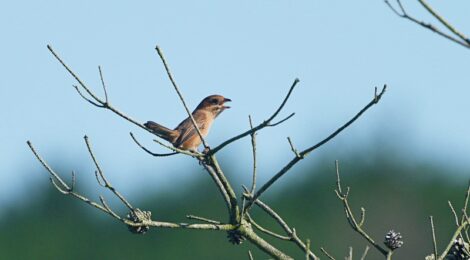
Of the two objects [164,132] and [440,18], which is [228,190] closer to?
[440,18]

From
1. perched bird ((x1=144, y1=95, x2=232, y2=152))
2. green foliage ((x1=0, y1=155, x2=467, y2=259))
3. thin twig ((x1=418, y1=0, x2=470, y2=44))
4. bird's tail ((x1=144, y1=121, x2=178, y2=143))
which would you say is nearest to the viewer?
thin twig ((x1=418, y1=0, x2=470, y2=44))

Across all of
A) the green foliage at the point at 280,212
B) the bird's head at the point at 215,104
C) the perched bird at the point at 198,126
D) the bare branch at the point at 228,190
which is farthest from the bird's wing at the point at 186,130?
the green foliage at the point at 280,212

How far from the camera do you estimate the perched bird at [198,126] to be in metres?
11.2

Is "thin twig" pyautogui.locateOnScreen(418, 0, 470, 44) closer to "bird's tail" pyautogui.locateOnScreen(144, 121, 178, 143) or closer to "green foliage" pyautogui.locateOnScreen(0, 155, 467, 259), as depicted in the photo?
"bird's tail" pyautogui.locateOnScreen(144, 121, 178, 143)

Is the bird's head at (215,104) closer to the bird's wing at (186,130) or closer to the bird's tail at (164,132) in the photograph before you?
the bird's wing at (186,130)

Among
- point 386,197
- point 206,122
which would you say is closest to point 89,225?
point 386,197

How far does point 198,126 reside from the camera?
37.3ft

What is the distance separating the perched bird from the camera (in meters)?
11.2

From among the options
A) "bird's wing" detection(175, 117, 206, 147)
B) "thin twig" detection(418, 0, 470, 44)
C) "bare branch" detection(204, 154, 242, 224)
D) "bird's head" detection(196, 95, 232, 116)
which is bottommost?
"bird's wing" detection(175, 117, 206, 147)

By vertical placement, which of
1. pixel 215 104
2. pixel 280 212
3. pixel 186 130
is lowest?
pixel 280 212

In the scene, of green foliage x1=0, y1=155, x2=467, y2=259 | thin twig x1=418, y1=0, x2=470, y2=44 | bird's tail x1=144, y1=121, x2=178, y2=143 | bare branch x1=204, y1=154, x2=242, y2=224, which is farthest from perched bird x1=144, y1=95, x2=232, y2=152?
green foliage x1=0, y1=155, x2=467, y2=259

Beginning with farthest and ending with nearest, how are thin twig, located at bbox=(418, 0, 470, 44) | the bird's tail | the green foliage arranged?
the green foliage → the bird's tail → thin twig, located at bbox=(418, 0, 470, 44)

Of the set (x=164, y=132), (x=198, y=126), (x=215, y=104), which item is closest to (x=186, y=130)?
(x=198, y=126)

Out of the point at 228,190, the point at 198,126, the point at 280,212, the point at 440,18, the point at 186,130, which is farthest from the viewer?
the point at 280,212
